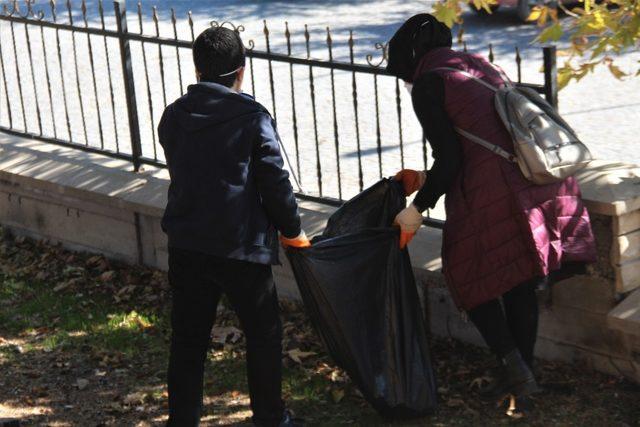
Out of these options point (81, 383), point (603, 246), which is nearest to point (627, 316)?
point (603, 246)

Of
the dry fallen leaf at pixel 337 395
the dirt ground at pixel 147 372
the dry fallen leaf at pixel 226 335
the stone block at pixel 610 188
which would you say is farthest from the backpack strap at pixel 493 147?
the dry fallen leaf at pixel 226 335

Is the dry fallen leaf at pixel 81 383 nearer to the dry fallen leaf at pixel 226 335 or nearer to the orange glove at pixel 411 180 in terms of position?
the dry fallen leaf at pixel 226 335

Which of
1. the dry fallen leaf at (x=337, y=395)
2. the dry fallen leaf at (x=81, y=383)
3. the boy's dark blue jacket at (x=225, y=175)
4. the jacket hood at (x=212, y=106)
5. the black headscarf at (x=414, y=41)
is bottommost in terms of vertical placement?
the dry fallen leaf at (x=81, y=383)

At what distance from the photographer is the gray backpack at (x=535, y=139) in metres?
4.15

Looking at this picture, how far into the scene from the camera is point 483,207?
4.30m

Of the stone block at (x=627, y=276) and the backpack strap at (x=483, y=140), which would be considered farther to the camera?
the stone block at (x=627, y=276)

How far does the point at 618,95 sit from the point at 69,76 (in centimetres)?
508

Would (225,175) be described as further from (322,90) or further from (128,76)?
(322,90)

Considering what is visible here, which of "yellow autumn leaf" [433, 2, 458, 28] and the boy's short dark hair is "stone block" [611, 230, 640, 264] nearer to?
"yellow autumn leaf" [433, 2, 458, 28]

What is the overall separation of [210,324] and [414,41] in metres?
1.28

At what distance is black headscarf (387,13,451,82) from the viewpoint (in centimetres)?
435

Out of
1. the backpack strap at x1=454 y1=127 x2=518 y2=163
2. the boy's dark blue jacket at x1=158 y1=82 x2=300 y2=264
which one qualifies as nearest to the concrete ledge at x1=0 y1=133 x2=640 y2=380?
the backpack strap at x1=454 y1=127 x2=518 y2=163

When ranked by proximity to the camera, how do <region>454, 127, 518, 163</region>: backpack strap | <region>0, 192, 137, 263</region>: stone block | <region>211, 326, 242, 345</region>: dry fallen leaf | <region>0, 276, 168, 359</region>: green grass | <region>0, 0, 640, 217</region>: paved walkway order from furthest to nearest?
1. <region>0, 0, 640, 217</region>: paved walkway
2. <region>0, 192, 137, 263</region>: stone block
3. <region>0, 276, 168, 359</region>: green grass
4. <region>211, 326, 242, 345</region>: dry fallen leaf
5. <region>454, 127, 518, 163</region>: backpack strap

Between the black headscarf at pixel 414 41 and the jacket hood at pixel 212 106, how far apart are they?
0.58 m
